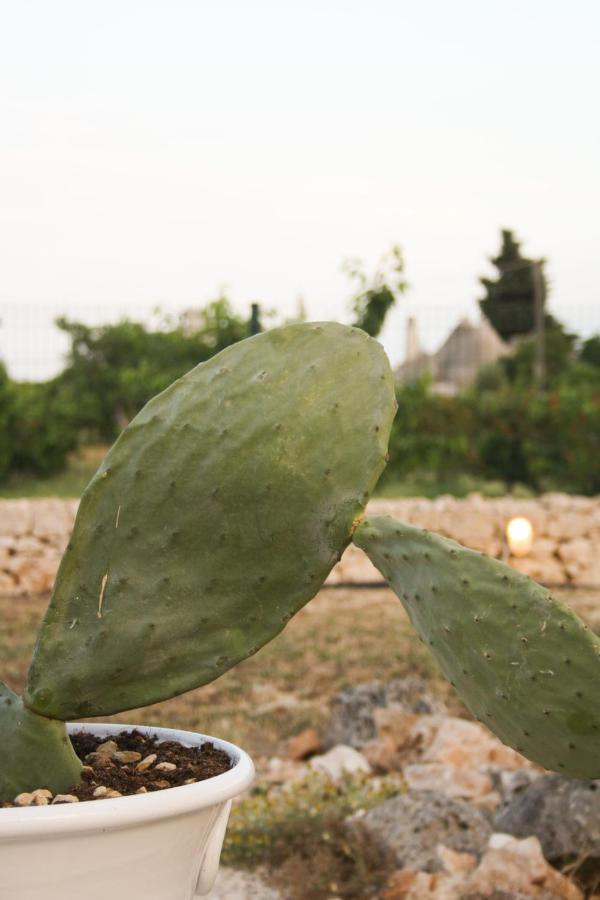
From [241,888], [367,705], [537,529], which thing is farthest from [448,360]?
[241,888]

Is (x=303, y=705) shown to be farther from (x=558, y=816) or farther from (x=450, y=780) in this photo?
(x=558, y=816)

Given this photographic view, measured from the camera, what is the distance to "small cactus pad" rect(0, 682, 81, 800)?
56.3 inches

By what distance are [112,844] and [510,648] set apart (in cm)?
54

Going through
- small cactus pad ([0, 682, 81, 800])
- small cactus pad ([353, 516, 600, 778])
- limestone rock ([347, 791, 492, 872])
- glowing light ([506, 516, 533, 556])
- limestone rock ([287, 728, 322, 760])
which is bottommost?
glowing light ([506, 516, 533, 556])

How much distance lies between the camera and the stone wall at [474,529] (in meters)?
6.99

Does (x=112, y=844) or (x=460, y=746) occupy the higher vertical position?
(x=112, y=844)

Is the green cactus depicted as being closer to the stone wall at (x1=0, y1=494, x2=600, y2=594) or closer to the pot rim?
the pot rim

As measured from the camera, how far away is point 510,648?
54.8 inches

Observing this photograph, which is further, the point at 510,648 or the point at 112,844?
the point at 510,648

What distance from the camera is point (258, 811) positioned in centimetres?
281

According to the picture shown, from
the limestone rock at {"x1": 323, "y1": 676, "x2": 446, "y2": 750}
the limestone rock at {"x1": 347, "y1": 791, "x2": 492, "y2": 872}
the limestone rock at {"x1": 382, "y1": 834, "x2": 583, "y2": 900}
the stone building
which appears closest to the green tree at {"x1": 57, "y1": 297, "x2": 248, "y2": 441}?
the stone building

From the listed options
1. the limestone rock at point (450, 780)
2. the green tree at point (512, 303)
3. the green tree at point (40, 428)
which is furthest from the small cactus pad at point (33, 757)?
the green tree at point (512, 303)

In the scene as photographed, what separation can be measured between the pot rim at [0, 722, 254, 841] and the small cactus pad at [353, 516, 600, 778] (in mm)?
327

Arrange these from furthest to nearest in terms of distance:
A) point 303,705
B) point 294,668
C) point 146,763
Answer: point 294,668, point 303,705, point 146,763
